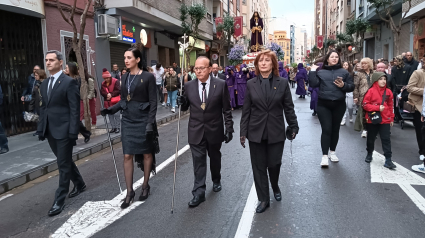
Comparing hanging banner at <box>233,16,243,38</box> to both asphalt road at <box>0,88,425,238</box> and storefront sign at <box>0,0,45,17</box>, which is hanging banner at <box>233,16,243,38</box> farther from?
asphalt road at <box>0,88,425,238</box>

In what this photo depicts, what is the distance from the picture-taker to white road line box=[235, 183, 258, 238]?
12.2ft

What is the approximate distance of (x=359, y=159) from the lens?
6.72 m

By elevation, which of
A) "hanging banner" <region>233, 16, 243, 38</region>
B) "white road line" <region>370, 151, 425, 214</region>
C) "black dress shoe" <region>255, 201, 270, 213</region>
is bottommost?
"white road line" <region>370, 151, 425, 214</region>

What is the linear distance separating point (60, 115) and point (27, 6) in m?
7.11

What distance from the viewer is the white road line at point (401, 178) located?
471cm

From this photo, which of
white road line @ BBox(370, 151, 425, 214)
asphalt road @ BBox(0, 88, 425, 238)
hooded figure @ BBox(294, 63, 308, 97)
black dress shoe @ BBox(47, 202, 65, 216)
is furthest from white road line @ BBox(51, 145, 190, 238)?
hooded figure @ BBox(294, 63, 308, 97)

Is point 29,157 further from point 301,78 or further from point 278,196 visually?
point 301,78

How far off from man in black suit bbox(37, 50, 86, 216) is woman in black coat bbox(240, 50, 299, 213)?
2.16 meters

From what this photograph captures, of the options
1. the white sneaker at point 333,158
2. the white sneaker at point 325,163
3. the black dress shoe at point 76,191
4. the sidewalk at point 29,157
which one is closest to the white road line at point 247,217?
the white sneaker at point 325,163

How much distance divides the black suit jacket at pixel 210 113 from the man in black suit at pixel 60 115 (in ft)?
4.82

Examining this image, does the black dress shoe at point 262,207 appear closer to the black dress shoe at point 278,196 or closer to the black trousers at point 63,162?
the black dress shoe at point 278,196

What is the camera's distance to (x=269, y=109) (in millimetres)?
4230

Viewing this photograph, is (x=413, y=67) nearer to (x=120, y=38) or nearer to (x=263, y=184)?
(x=263, y=184)

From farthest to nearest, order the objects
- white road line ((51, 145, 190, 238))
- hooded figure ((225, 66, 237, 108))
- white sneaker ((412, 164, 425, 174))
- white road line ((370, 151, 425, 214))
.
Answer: hooded figure ((225, 66, 237, 108))
white sneaker ((412, 164, 425, 174))
white road line ((370, 151, 425, 214))
white road line ((51, 145, 190, 238))
